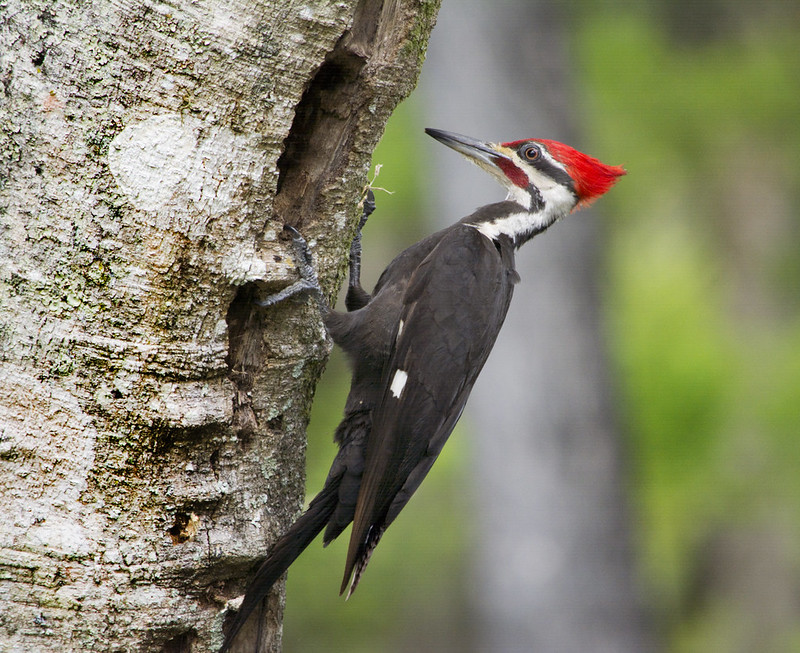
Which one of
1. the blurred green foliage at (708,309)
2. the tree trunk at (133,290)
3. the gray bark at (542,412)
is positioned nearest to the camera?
the tree trunk at (133,290)

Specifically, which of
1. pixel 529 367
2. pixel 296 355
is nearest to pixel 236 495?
pixel 296 355

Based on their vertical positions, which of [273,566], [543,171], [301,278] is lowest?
[273,566]

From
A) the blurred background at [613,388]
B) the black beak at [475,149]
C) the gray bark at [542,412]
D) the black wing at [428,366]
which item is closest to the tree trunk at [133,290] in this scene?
the black wing at [428,366]

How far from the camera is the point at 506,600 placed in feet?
13.1

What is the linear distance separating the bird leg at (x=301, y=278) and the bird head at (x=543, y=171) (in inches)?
40.1

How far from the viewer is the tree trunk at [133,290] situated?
4.76ft

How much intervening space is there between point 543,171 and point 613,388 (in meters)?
1.46

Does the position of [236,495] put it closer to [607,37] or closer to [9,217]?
[9,217]

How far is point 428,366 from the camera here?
218cm

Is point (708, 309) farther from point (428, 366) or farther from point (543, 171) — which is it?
point (428, 366)

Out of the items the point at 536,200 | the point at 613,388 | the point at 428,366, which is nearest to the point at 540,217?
the point at 536,200

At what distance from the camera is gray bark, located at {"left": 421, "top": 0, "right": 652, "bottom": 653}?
3.93 m

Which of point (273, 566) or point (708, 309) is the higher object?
point (708, 309)

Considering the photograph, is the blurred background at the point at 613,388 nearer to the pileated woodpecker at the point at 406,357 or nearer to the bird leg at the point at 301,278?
the pileated woodpecker at the point at 406,357
